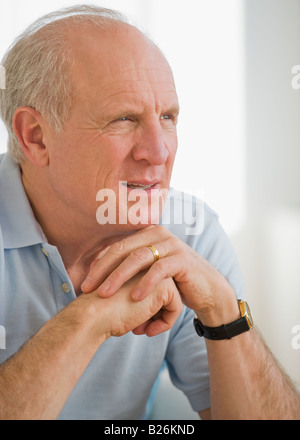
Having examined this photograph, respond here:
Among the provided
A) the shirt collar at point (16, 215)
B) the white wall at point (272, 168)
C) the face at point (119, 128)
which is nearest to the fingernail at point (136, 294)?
the face at point (119, 128)

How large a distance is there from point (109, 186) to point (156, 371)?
559mm

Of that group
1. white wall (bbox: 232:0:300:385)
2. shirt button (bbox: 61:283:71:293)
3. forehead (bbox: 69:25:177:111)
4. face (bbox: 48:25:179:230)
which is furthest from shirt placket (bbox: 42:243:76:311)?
white wall (bbox: 232:0:300:385)

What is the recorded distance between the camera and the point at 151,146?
1146mm

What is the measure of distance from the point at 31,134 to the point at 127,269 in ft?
1.57

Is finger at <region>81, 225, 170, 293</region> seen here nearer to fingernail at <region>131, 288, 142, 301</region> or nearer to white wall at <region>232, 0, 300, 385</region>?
fingernail at <region>131, 288, 142, 301</region>

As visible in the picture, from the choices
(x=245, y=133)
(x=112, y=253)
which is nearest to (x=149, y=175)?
(x=112, y=253)

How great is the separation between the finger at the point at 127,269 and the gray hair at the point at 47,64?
382 millimetres

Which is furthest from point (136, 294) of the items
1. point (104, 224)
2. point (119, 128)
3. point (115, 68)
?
point (115, 68)

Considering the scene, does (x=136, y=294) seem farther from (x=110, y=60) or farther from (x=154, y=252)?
(x=110, y=60)

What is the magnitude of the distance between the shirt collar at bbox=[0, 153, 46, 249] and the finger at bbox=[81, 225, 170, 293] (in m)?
0.26

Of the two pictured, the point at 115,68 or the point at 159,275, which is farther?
the point at 115,68

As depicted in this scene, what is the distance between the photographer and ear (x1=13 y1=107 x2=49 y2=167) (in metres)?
1.25

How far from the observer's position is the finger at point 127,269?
1002 millimetres

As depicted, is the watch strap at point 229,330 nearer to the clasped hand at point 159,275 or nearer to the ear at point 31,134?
the clasped hand at point 159,275
